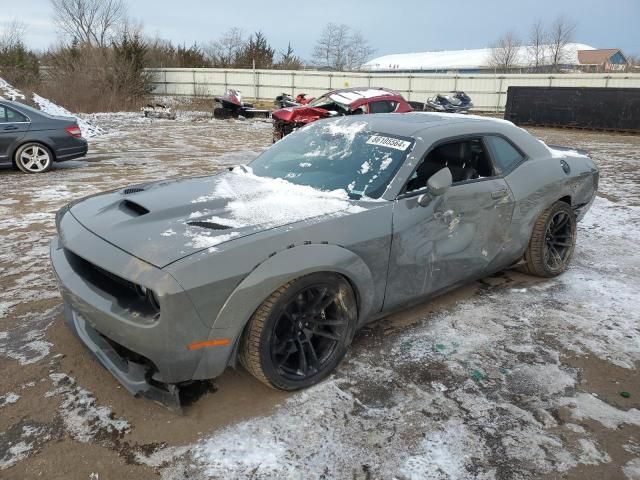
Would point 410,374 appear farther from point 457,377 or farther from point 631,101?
point 631,101

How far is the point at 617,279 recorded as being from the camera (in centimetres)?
425

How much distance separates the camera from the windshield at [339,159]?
10.2ft

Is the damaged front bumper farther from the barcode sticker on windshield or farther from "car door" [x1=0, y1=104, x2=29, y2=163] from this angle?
"car door" [x1=0, y1=104, x2=29, y2=163]

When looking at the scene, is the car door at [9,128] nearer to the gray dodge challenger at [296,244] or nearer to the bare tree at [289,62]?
the gray dodge challenger at [296,244]

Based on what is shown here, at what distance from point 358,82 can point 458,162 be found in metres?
27.6

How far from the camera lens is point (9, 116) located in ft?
26.9

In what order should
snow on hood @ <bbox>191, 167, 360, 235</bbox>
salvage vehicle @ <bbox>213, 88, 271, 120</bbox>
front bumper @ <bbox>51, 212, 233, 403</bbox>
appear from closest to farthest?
front bumper @ <bbox>51, 212, 233, 403</bbox>, snow on hood @ <bbox>191, 167, 360, 235</bbox>, salvage vehicle @ <bbox>213, 88, 271, 120</bbox>

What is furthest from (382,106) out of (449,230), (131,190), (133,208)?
(133,208)

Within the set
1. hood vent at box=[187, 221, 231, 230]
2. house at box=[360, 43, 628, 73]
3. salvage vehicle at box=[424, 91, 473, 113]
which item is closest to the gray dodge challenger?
hood vent at box=[187, 221, 231, 230]

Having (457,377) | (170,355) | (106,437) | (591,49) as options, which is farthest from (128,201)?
(591,49)

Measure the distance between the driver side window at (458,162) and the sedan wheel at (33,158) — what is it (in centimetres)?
797

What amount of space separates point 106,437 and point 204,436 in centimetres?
46

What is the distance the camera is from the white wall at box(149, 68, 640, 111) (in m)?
27.4

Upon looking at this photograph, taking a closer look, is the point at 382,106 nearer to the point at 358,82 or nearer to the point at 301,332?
the point at 301,332
